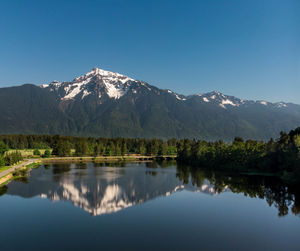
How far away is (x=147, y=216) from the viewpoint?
42344mm

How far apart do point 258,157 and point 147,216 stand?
62110 millimetres

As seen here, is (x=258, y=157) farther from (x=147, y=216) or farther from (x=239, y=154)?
(x=147, y=216)

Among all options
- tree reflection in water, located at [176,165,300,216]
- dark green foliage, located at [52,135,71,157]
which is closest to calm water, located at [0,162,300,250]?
tree reflection in water, located at [176,165,300,216]

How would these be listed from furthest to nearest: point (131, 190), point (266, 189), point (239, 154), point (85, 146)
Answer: point (85, 146)
point (239, 154)
point (266, 189)
point (131, 190)

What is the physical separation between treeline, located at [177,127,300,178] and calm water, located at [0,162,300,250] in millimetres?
9713

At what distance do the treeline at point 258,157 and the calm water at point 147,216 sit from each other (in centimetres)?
971

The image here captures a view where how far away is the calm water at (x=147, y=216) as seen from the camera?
3125 centimetres

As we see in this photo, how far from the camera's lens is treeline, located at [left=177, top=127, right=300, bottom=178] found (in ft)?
247

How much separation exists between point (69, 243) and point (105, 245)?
12.3ft

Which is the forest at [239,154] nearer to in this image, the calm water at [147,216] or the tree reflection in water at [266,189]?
the tree reflection in water at [266,189]

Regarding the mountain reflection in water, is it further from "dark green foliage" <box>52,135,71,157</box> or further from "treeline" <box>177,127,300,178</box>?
"dark green foliage" <box>52,135,71,157</box>

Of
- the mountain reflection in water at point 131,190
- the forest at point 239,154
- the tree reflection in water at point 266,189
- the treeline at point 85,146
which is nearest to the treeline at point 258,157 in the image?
the forest at point 239,154

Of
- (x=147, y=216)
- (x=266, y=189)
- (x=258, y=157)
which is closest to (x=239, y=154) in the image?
(x=258, y=157)

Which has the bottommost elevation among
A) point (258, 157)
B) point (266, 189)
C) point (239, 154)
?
point (266, 189)
